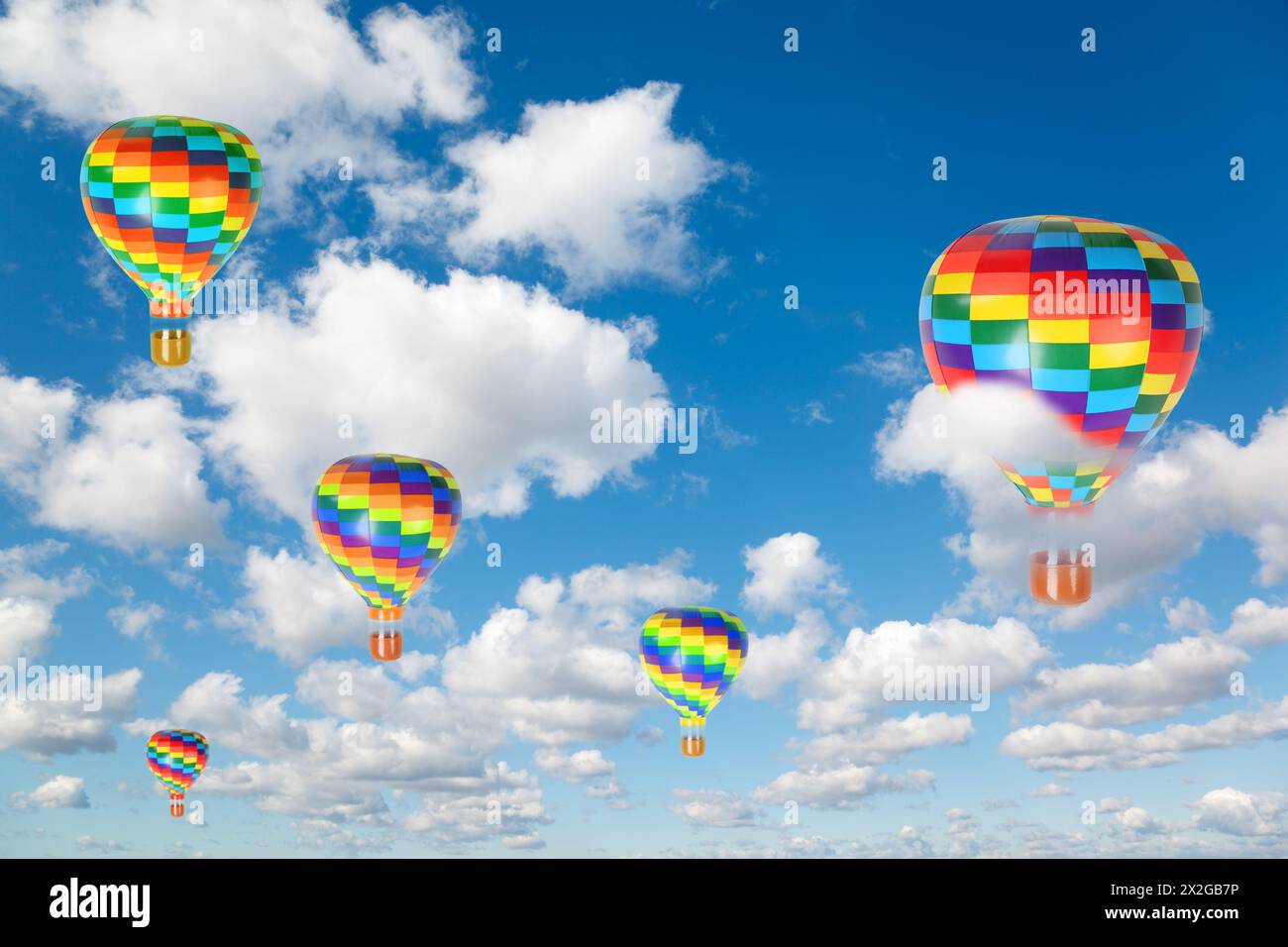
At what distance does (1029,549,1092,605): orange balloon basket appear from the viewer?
1498cm

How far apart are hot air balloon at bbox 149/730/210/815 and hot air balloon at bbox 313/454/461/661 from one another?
804 centimetres

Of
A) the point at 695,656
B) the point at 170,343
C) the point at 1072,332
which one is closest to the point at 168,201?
the point at 170,343

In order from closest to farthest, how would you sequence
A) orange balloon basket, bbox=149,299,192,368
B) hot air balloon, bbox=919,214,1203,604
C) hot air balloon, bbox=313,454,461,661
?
hot air balloon, bbox=919,214,1203,604
orange balloon basket, bbox=149,299,192,368
hot air balloon, bbox=313,454,461,661

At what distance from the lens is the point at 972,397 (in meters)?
14.8

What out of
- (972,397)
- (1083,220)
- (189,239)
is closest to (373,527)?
(189,239)

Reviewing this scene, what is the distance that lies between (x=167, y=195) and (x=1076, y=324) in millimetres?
11091

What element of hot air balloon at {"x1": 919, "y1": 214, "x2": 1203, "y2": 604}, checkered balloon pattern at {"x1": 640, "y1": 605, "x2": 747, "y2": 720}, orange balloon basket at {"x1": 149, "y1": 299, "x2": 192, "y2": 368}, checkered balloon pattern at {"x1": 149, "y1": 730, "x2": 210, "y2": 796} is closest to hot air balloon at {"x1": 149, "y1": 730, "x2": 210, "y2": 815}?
checkered balloon pattern at {"x1": 149, "y1": 730, "x2": 210, "y2": 796}

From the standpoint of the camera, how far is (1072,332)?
565 inches

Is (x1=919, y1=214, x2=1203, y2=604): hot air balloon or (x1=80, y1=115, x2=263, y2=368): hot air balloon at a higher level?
(x1=80, y1=115, x2=263, y2=368): hot air balloon

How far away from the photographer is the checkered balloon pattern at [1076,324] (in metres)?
14.4

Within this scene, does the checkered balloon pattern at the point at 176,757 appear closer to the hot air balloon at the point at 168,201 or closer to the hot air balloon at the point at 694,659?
the hot air balloon at the point at 694,659

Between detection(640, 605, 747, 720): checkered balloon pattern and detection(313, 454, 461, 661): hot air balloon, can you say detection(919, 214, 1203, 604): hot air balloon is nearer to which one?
detection(313, 454, 461, 661): hot air balloon

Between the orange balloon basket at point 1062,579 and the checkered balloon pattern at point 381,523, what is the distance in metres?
8.58

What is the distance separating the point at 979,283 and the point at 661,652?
1004cm
